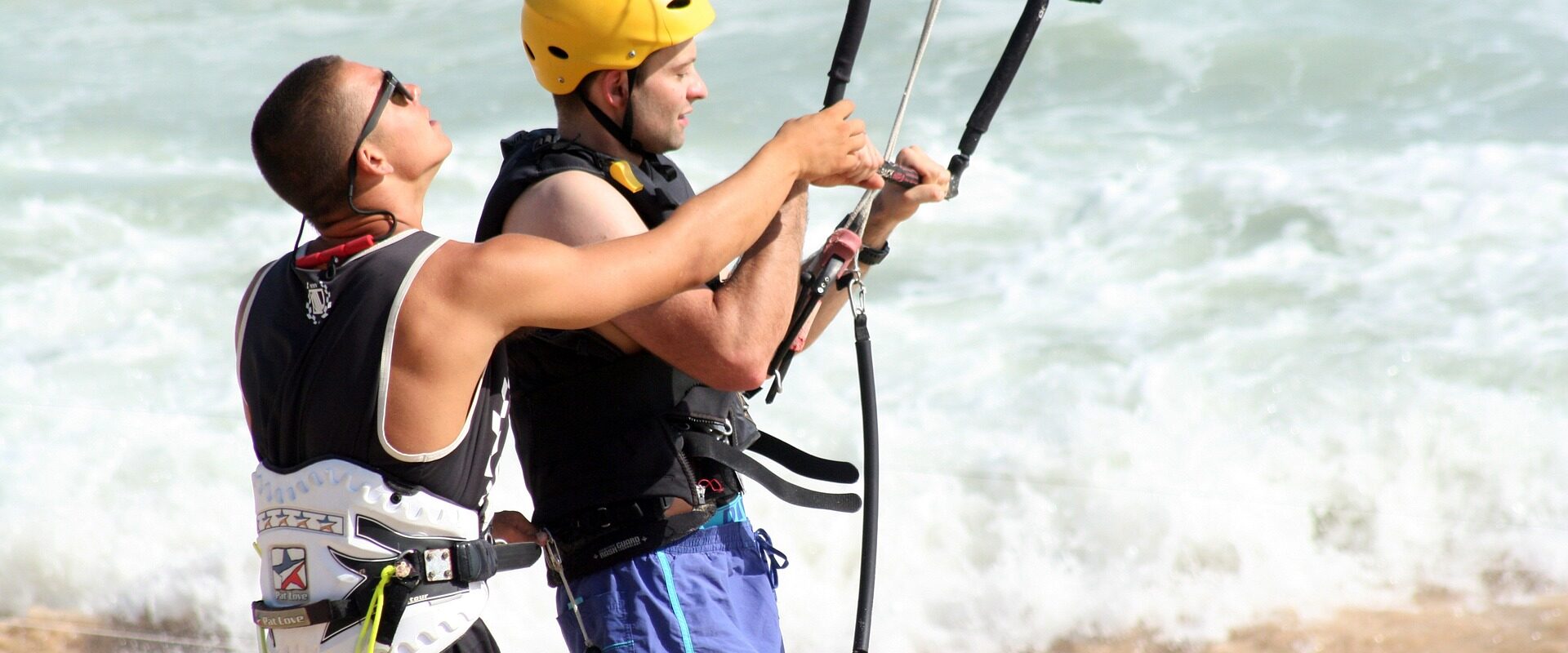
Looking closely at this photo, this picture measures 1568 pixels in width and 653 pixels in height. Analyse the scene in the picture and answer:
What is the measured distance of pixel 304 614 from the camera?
2.11m

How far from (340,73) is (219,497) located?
4.52 m

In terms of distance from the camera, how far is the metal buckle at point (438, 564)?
7.02ft

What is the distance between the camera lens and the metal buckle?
7.02 feet

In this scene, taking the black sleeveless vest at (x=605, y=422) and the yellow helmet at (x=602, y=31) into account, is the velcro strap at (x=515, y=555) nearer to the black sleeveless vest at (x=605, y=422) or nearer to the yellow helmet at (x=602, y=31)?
the black sleeveless vest at (x=605, y=422)

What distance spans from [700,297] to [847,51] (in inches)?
23.7

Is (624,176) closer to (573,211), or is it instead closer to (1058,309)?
(573,211)

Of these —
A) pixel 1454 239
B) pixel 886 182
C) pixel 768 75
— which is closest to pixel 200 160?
pixel 768 75

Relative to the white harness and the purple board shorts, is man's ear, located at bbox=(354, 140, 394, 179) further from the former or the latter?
the purple board shorts

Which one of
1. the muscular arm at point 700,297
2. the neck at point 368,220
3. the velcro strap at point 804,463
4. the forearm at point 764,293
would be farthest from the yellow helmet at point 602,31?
the velcro strap at point 804,463

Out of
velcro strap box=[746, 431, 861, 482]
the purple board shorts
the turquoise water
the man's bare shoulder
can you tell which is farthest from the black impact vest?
the turquoise water

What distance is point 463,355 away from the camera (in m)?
2.02

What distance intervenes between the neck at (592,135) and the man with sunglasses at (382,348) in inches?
15.3

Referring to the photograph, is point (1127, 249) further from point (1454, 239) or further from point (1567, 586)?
point (1567, 586)

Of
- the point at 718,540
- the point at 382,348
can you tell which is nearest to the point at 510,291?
the point at 382,348
